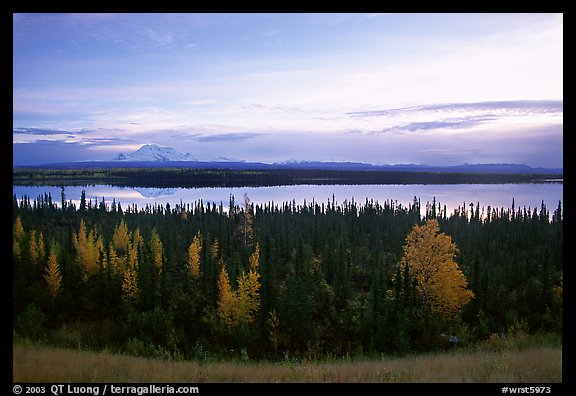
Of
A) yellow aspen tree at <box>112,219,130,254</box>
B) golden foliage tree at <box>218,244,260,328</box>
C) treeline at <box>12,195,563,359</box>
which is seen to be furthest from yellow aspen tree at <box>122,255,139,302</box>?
yellow aspen tree at <box>112,219,130,254</box>

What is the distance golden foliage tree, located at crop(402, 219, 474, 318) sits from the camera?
3008cm

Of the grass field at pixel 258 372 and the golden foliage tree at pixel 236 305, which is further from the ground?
the grass field at pixel 258 372

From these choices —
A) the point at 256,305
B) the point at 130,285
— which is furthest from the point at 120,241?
the point at 256,305

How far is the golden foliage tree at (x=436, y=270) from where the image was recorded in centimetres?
3008

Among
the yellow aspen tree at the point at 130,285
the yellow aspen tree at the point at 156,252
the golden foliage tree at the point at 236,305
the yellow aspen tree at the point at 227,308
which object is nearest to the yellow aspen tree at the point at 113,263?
the yellow aspen tree at the point at 130,285

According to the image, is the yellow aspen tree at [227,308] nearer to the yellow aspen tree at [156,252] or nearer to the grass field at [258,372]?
the yellow aspen tree at [156,252]

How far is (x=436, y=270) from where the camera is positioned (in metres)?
32.2

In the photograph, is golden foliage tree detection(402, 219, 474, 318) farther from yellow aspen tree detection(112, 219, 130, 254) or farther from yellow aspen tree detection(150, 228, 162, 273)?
yellow aspen tree detection(112, 219, 130, 254)

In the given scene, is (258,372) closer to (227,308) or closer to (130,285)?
(227,308)
